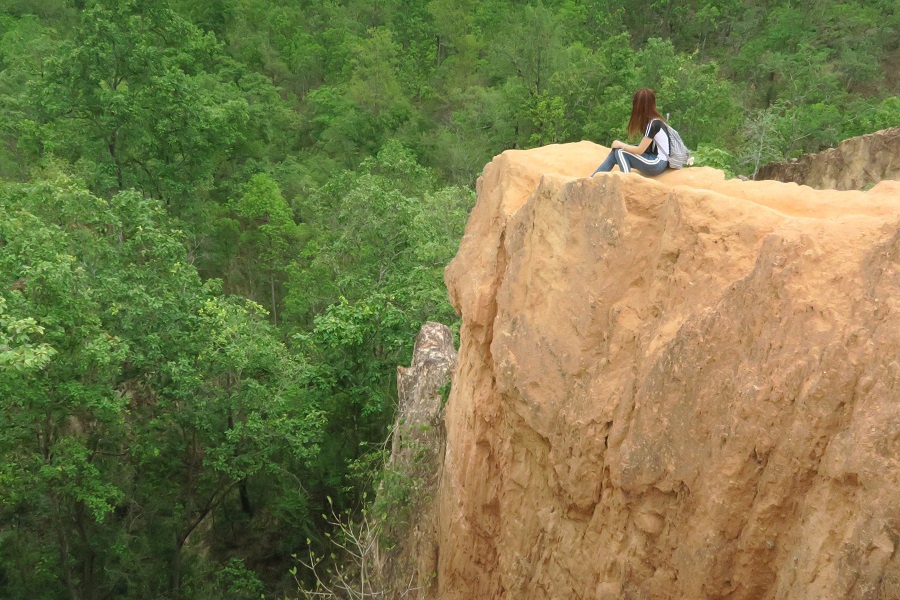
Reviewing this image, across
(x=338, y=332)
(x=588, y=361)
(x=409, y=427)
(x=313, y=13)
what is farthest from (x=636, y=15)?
(x=588, y=361)

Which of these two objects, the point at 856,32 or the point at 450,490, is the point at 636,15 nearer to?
the point at 856,32

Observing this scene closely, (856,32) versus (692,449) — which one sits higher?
(856,32)

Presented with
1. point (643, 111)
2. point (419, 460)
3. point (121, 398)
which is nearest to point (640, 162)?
point (643, 111)

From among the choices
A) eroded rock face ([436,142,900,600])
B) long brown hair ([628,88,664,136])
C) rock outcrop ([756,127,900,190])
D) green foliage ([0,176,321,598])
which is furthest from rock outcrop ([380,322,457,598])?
rock outcrop ([756,127,900,190])

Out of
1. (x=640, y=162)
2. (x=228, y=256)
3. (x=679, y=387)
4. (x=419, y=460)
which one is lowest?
(x=228, y=256)

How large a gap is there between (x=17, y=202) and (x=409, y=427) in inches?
379

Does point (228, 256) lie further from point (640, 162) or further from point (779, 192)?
point (779, 192)

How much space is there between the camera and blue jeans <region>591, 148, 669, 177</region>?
7.07 metres

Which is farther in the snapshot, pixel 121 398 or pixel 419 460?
pixel 121 398

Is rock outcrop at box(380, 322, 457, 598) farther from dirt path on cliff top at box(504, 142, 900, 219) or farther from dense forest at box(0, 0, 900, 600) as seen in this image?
dirt path on cliff top at box(504, 142, 900, 219)

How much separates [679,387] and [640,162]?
7.73 ft

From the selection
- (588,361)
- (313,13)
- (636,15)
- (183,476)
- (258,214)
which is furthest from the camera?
(313,13)

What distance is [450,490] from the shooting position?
346 inches

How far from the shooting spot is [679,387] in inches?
224
